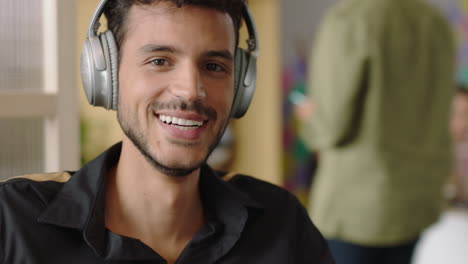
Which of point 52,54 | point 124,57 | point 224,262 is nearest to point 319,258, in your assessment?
point 224,262

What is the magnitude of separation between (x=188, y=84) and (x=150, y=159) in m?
0.13

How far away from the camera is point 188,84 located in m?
0.97

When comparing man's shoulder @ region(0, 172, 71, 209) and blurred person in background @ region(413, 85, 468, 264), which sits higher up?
man's shoulder @ region(0, 172, 71, 209)

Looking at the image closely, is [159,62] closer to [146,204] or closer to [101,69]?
[101,69]

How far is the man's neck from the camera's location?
3.41 ft

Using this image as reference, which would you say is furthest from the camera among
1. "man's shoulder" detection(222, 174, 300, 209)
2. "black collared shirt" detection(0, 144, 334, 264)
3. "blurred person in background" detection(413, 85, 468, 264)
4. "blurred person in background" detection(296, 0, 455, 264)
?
"blurred person in background" detection(413, 85, 468, 264)

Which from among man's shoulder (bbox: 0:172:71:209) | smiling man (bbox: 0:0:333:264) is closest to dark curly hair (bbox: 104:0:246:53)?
smiling man (bbox: 0:0:333:264)

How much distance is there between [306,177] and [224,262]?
3301 millimetres

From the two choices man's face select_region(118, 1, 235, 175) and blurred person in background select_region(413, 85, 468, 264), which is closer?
man's face select_region(118, 1, 235, 175)

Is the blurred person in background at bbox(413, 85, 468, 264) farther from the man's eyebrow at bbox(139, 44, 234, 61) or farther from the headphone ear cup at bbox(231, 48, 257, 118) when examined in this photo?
the man's eyebrow at bbox(139, 44, 234, 61)

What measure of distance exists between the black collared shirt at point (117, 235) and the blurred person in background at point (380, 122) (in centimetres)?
80

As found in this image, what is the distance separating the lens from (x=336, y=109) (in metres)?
1.96

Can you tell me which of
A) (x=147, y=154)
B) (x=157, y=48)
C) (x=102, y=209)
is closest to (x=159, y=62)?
(x=157, y=48)

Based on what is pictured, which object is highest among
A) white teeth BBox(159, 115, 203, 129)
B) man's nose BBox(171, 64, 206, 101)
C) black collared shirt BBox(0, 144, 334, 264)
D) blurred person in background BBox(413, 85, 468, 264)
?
man's nose BBox(171, 64, 206, 101)
